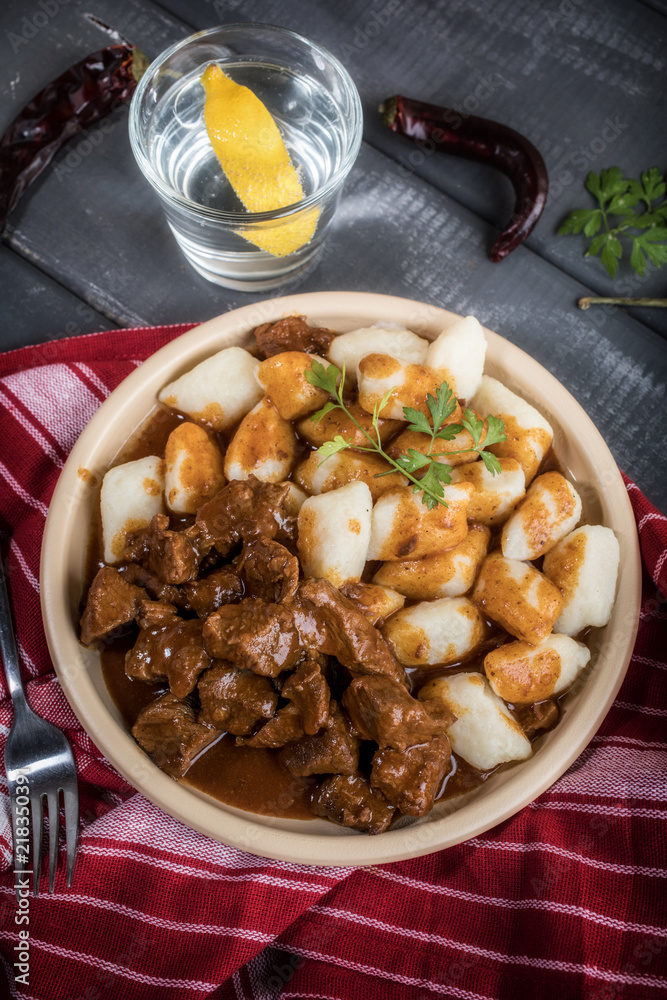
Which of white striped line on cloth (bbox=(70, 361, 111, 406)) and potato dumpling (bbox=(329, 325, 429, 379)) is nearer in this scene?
potato dumpling (bbox=(329, 325, 429, 379))

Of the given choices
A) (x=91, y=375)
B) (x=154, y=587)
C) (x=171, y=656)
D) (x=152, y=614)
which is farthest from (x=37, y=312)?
(x=171, y=656)

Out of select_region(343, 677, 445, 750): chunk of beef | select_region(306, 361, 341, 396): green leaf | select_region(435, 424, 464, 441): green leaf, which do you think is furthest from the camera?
select_region(306, 361, 341, 396): green leaf

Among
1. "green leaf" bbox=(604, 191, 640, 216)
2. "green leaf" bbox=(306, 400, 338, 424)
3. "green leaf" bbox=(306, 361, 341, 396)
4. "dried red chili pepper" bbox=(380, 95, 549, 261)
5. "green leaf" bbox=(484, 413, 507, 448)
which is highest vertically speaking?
"green leaf" bbox=(604, 191, 640, 216)

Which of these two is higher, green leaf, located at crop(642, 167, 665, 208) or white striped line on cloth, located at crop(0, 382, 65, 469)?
green leaf, located at crop(642, 167, 665, 208)

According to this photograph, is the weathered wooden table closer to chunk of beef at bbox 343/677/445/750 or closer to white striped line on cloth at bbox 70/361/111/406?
white striped line on cloth at bbox 70/361/111/406

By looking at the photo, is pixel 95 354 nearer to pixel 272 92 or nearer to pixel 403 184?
pixel 272 92

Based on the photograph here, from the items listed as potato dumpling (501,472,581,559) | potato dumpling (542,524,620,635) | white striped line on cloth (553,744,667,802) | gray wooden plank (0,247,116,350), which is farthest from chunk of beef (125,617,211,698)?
gray wooden plank (0,247,116,350)

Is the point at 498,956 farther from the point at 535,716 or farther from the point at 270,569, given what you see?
the point at 270,569

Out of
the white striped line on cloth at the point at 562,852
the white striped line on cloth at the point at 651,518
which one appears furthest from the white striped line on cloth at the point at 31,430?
the white striped line on cloth at the point at 651,518
